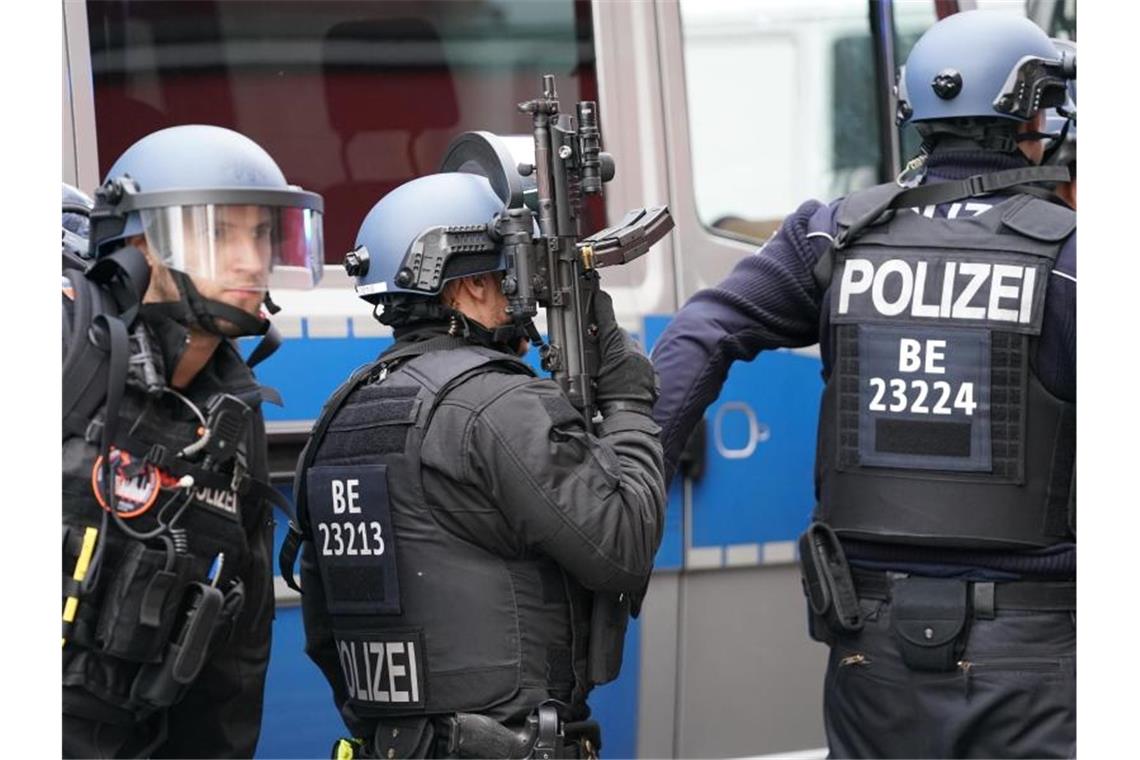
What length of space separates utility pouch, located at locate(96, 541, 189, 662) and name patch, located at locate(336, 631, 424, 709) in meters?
0.40

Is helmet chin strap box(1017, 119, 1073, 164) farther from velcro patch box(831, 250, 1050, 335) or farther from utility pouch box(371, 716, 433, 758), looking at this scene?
utility pouch box(371, 716, 433, 758)

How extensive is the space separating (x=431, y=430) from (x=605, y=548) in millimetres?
355

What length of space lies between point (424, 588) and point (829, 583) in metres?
1.00

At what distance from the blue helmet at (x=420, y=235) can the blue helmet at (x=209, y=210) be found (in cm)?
16

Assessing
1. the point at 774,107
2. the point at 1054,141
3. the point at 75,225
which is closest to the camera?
the point at 75,225

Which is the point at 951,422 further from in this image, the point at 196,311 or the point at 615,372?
the point at 196,311

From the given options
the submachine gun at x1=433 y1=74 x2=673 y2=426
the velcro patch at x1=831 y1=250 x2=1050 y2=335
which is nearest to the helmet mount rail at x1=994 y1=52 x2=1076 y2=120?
the velcro patch at x1=831 y1=250 x2=1050 y2=335

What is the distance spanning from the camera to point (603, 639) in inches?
124

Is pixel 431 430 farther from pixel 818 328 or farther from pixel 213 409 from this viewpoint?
pixel 818 328

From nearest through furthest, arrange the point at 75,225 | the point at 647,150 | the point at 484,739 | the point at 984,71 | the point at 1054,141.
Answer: the point at 484,739 → the point at 75,225 → the point at 984,71 → the point at 1054,141 → the point at 647,150

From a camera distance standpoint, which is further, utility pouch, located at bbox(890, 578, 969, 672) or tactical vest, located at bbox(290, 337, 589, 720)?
utility pouch, located at bbox(890, 578, 969, 672)

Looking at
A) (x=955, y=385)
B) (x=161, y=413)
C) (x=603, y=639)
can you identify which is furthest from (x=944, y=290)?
(x=161, y=413)

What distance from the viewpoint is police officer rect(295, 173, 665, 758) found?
3000mm

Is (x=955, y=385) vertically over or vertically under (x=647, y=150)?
under
